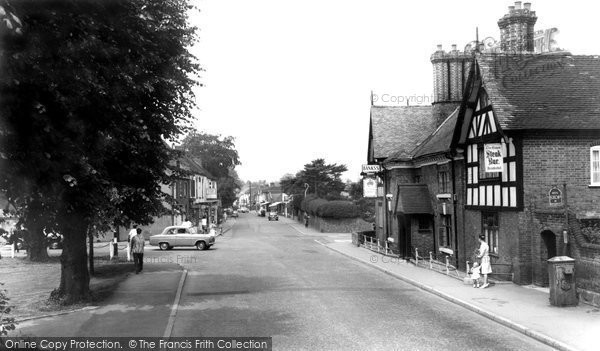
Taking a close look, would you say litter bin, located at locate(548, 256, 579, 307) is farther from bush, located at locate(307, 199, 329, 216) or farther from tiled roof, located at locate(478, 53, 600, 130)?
bush, located at locate(307, 199, 329, 216)

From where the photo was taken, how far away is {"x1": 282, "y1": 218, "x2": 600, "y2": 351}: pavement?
9.81 m

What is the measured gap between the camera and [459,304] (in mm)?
13797

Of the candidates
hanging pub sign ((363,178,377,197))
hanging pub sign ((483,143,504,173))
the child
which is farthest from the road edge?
hanging pub sign ((363,178,377,197))

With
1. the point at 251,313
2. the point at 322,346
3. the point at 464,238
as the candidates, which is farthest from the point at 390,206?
the point at 322,346

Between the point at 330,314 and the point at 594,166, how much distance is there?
32.6ft

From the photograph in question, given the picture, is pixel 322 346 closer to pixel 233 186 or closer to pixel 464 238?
pixel 464 238

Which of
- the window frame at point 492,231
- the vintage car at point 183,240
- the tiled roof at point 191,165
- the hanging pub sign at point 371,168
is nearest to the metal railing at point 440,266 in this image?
the window frame at point 492,231

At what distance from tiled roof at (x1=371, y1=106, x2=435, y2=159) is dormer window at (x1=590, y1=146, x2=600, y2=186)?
43.3 feet

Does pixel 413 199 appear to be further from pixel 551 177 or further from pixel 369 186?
pixel 551 177

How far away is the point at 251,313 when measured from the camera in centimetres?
1259

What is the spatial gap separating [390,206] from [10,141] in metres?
25.0

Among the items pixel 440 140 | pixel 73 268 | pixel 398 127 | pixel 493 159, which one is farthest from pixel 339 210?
pixel 73 268

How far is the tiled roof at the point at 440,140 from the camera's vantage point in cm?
2275

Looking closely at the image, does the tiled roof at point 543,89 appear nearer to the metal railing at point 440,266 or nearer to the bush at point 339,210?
the metal railing at point 440,266
